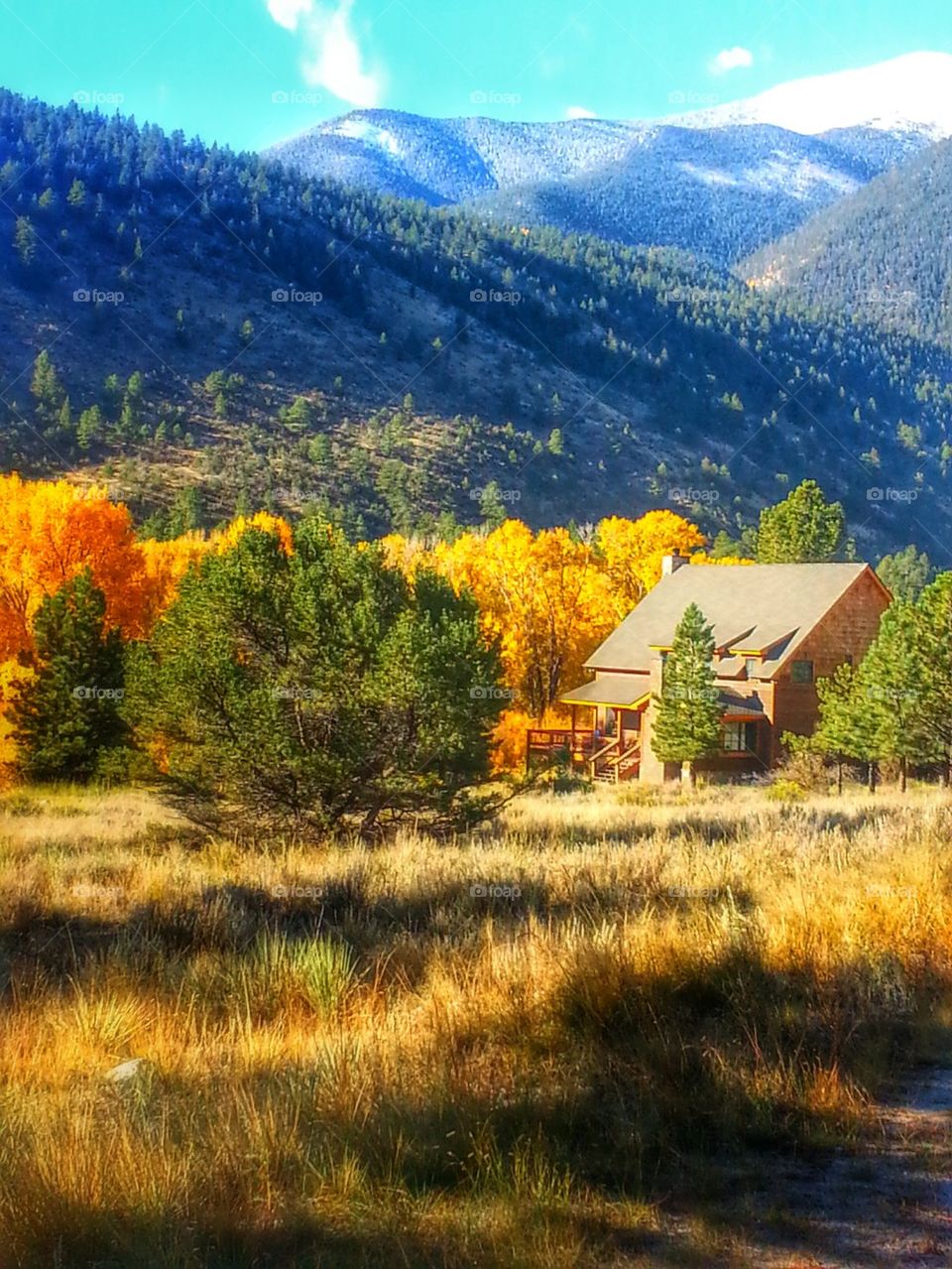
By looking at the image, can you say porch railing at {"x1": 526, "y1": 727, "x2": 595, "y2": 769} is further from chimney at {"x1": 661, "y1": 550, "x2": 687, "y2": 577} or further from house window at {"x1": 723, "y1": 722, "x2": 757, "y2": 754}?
chimney at {"x1": 661, "y1": 550, "x2": 687, "y2": 577}

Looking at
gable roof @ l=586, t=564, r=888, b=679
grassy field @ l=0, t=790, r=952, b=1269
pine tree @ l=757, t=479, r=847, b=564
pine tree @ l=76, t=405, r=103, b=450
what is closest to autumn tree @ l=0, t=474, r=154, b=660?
gable roof @ l=586, t=564, r=888, b=679

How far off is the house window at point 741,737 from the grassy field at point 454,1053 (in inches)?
1225

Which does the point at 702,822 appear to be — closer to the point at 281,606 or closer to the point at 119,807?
the point at 281,606

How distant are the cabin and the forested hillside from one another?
1315 inches

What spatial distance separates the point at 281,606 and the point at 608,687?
29020 mm

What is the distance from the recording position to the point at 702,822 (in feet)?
53.7

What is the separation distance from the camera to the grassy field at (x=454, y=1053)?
3410 millimetres

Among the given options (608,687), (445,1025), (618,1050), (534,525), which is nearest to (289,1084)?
(445,1025)

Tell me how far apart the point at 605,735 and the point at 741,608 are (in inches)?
284

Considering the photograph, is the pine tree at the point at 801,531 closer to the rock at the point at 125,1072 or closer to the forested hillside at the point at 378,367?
the forested hillside at the point at 378,367

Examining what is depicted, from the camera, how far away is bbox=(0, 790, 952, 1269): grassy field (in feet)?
11.2

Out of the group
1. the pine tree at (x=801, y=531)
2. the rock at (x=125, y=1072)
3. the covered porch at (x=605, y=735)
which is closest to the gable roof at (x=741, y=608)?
the covered porch at (x=605, y=735)

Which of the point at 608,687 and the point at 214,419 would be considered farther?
the point at 214,419

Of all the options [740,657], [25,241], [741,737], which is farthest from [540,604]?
[25,241]
